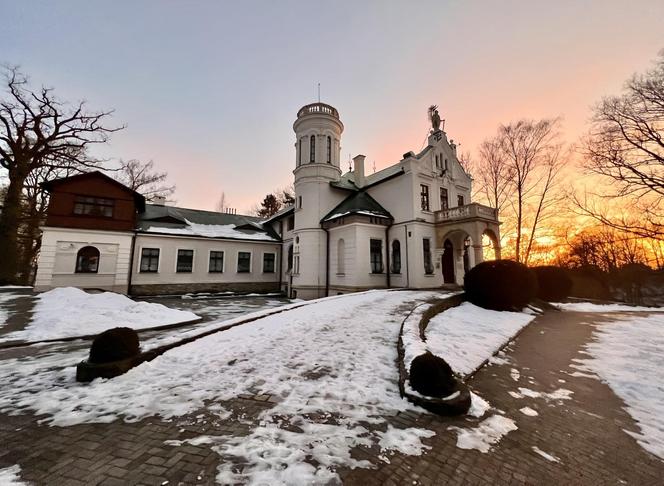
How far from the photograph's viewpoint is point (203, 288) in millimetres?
21453

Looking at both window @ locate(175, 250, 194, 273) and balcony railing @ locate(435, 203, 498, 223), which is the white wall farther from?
balcony railing @ locate(435, 203, 498, 223)

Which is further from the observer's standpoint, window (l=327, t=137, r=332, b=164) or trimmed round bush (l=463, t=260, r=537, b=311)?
window (l=327, t=137, r=332, b=164)

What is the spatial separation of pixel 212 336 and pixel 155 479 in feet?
16.3

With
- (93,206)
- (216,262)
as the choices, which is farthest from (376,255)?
(93,206)

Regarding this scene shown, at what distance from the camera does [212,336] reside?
714 cm

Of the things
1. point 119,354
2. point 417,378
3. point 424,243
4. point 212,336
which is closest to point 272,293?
point 424,243

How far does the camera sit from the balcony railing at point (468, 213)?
17500mm

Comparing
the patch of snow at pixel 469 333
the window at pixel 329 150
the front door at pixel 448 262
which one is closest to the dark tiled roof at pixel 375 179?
the window at pixel 329 150

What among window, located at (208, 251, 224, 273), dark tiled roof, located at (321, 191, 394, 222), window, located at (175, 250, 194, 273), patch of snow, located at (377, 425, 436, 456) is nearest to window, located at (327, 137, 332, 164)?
dark tiled roof, located at (321, 191, 394, 222)

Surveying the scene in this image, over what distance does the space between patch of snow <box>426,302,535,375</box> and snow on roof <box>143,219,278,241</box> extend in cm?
1829

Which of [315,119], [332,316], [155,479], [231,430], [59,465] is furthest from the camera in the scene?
[315,119]

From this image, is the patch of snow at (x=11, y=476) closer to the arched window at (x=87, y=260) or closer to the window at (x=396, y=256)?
the window at (x=396, y=256)

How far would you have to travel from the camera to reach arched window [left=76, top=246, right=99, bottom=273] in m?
17.6

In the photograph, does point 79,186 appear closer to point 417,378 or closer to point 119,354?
point 119,354
